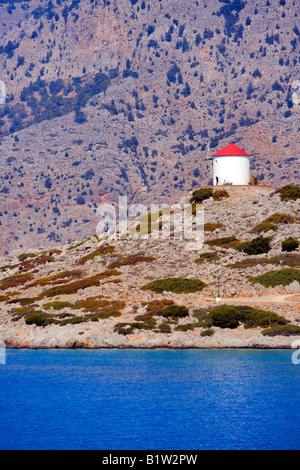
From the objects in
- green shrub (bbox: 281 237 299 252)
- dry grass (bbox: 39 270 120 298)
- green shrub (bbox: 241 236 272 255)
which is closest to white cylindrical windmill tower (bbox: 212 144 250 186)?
green shrub (bbox: 241 236 272 255)

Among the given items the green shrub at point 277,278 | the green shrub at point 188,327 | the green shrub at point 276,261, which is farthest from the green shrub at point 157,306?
the green shrub at point 276,261

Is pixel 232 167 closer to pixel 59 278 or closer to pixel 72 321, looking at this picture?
pixel 59 278

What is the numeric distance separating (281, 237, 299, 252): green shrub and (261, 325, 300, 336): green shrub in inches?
625

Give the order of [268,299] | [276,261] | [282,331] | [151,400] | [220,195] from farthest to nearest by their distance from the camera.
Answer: [220,195] < [276,261] < [268,299] < [282,331] < [151,400]

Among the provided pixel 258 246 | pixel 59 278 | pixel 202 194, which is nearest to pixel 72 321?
pixel 59 278

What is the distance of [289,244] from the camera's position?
66812 millimetres

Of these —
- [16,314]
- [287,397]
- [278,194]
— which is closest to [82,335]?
[16,314]

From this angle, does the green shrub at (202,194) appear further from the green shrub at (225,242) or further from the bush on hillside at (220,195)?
the green shrub at (225,242)

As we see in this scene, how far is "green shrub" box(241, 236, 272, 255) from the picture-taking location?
68.4 metres

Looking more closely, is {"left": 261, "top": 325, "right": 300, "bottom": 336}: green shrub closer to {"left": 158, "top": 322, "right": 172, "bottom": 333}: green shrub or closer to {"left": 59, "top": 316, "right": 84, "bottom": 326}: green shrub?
{"left": 158, "top": 322, "right": 172, "bottom": 333}: green shrub

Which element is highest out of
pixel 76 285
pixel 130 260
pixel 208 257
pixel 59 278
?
pixel 208 257

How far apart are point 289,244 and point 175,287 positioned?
40.6 ft
